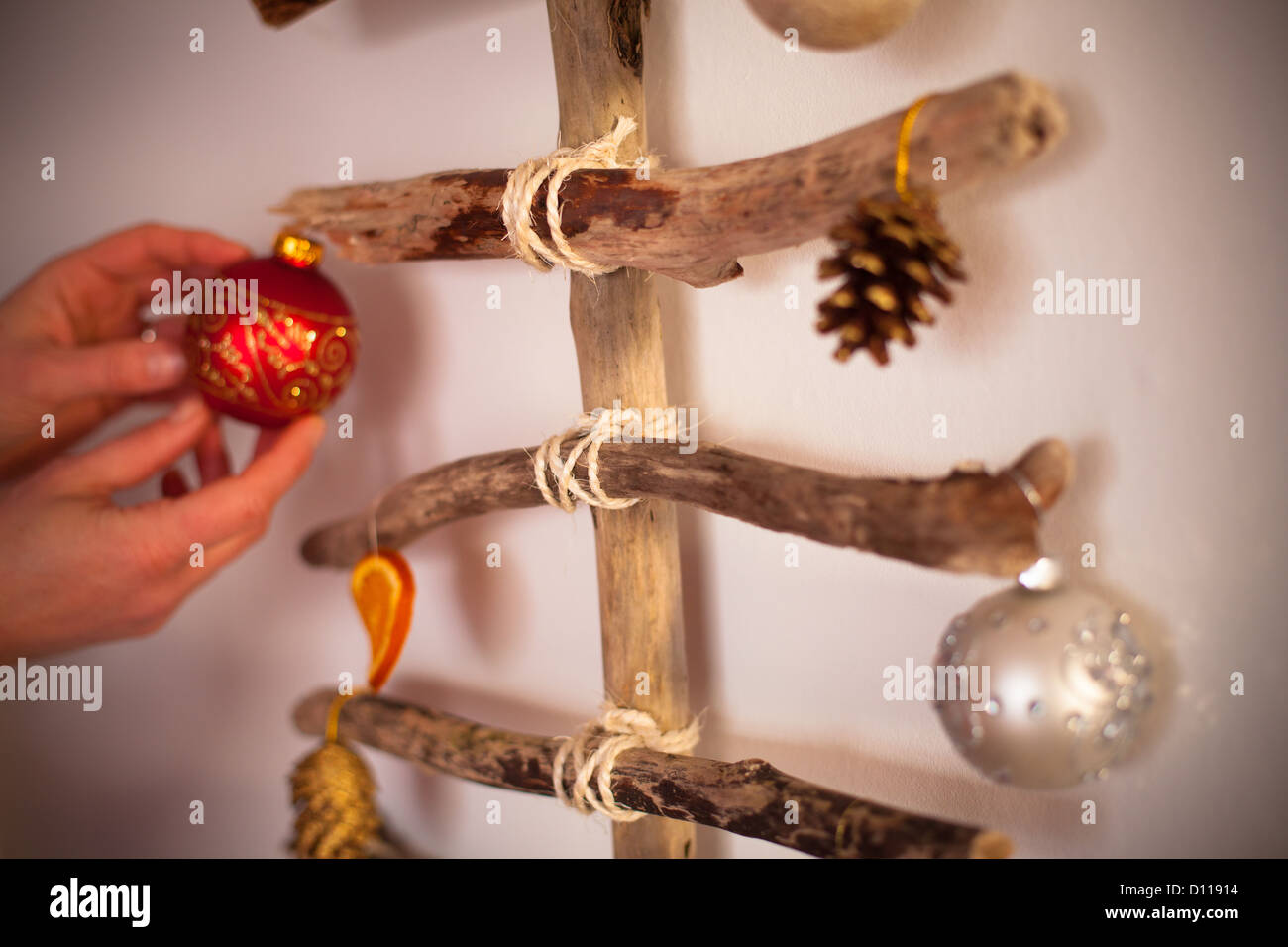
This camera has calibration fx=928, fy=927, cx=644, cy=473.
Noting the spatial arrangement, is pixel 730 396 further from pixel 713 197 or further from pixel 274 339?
pixel 274 339

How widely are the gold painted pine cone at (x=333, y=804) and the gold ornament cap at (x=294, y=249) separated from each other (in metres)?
0.48

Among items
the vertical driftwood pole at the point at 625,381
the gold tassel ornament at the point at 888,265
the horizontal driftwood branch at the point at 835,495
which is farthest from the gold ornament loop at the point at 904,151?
the vertical driftwood pole at the point at 625,381

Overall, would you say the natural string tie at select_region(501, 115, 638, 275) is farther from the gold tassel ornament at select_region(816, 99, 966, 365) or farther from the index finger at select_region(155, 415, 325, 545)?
the index finger at select_region(155, 415, 325, 545)

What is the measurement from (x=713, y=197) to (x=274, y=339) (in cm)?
44

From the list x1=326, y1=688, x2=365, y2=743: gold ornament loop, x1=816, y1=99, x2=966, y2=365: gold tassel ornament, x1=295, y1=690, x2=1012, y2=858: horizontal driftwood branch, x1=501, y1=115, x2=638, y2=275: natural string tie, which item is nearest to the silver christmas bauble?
x1=295, y1=690, x2=1012, y2=858: horizontal driftwood branch

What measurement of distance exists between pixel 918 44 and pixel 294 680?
0.98m

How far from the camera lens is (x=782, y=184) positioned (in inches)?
22.0

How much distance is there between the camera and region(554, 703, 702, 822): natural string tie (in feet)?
2.39

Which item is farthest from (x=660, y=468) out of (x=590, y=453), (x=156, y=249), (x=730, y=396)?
(x=156, y=249)

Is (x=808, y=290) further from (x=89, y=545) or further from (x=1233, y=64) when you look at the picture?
(x=89, y=545)

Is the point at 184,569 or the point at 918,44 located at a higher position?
the point at 918,44

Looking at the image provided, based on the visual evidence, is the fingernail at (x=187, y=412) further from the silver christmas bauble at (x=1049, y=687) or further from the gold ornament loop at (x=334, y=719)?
the silver christmas bauble at (x=1049, y=687)

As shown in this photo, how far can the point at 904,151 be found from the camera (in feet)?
1.66
